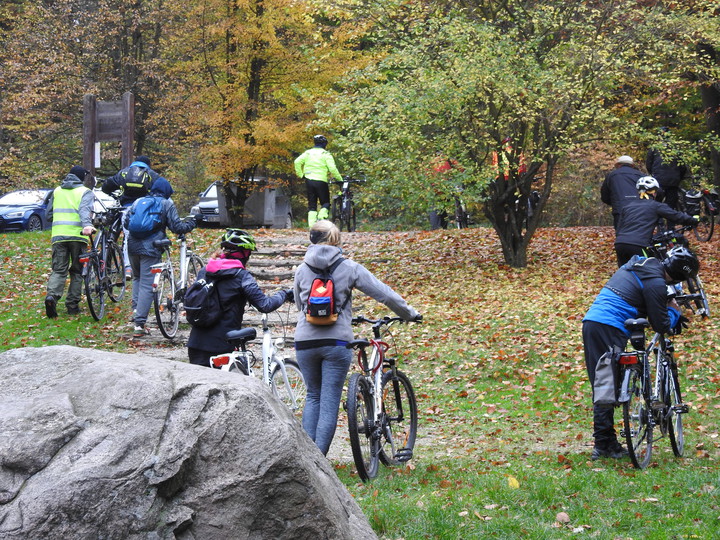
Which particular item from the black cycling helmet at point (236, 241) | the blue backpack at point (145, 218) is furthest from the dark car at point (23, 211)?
the black cycling helmet at point (236, 241)

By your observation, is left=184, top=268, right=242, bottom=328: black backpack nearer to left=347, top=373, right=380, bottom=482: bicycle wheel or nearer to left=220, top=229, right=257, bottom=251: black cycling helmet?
left=220, top=229, right=257, bottom=251: black cycling helmet

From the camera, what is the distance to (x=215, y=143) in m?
22.2

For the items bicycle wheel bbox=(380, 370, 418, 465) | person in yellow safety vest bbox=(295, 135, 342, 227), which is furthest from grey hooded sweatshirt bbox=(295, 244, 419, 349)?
person in yellow safety vest bbox=(295, 135, 342, 227)

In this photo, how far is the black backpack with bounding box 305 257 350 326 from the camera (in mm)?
6770

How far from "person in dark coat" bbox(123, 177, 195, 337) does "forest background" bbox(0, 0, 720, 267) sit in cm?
435

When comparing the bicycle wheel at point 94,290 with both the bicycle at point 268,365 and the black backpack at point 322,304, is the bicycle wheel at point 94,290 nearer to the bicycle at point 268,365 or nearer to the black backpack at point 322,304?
the bicycle at point 268,365

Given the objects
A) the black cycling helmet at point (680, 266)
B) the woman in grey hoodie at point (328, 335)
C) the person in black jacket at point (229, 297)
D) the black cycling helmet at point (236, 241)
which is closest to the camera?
the woman in grey hoodie at point (328, 335)

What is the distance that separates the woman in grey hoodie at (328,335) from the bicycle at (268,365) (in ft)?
1.80

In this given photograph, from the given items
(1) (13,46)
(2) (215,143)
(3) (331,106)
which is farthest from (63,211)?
(1) (13,46)

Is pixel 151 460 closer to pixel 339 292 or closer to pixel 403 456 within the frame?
pixel 339 292

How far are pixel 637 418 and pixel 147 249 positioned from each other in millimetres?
7554

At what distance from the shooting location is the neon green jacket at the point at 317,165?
17.1 metres

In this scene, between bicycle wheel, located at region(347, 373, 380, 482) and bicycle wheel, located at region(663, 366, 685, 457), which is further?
bicycle wheel, located at region(663, 366, 685, 457)

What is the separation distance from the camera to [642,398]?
7.10 metres
